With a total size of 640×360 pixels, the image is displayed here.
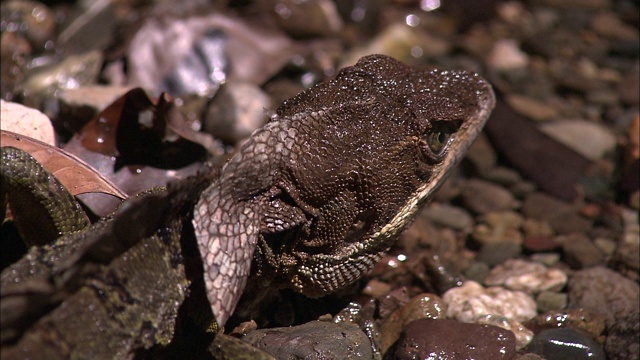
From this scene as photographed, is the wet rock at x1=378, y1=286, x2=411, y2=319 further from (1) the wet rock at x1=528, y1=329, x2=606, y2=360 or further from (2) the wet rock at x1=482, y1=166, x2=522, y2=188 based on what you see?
(2) the wet rock at x1=482, y1=166, x2=522, y2=188

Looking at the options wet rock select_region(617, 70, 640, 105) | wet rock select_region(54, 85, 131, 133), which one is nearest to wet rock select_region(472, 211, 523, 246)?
wet rock select_region(617, 70, 640, 105)

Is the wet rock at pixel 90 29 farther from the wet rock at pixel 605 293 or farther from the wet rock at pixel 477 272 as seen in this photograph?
the wet rock at pixel 605 293

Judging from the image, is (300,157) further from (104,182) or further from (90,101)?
(90,101)

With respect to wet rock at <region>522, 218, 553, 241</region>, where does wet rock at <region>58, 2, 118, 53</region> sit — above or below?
above

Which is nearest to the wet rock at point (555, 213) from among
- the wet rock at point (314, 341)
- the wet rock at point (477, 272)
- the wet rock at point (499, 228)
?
the wet rock at point (499, 228)

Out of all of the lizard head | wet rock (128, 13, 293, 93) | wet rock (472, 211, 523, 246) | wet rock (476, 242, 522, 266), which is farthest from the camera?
wet rock (128, 13, 293, 93)

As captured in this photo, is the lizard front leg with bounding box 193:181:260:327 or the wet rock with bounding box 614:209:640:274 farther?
the wet rock with bounding box 614:209:640:274
